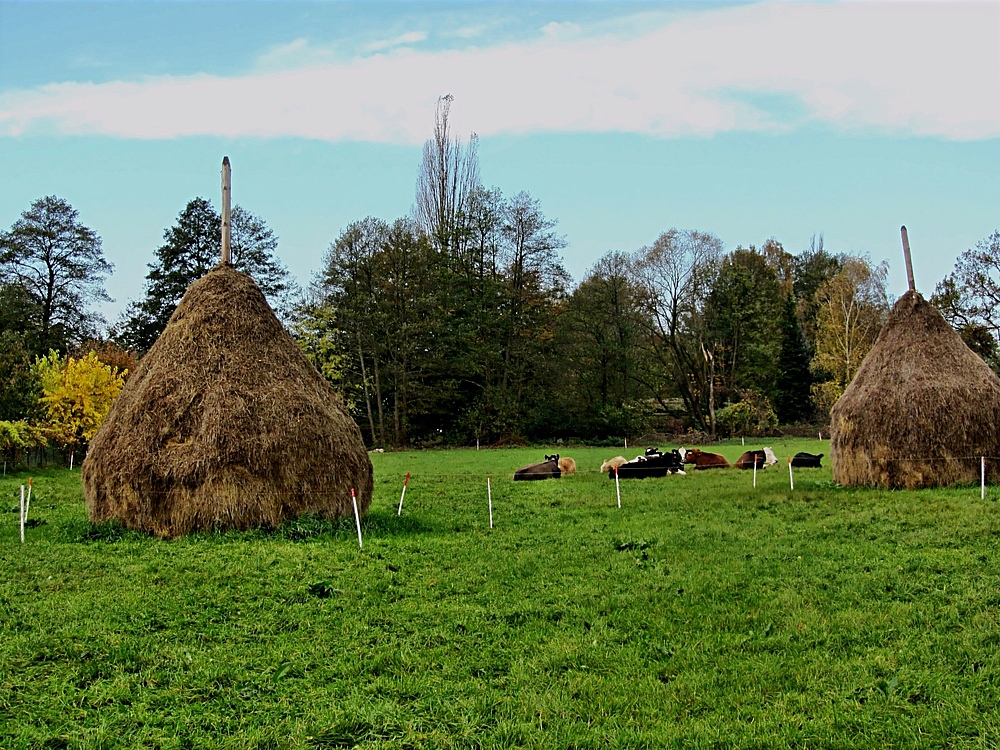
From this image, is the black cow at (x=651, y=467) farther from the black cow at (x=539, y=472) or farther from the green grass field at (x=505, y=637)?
the green grass field at (x=505, y=637)

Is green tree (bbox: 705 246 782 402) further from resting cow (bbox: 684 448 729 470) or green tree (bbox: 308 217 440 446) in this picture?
resting cow (bbox: 684 448 729 470)

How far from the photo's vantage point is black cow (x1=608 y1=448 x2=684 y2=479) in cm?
2387

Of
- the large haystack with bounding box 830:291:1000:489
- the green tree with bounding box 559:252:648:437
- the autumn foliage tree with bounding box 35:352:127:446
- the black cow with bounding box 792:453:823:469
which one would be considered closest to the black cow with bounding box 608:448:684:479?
the black cow with bounding box 792:453:823:469

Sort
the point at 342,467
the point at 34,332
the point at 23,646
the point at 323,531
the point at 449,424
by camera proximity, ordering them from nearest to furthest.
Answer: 1. the point at 23,646
2. the point at 323,531
3. the point at 342,467
4. the point at 34,332
5. the point at 449,424

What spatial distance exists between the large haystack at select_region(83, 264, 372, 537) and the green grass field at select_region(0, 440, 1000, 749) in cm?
50

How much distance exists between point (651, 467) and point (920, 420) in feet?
27.4

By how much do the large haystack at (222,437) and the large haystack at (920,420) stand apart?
38.2 ft

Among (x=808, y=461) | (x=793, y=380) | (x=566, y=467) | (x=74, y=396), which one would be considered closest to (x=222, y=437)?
(x=566, y=467)

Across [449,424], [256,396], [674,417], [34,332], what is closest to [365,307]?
[449,424]

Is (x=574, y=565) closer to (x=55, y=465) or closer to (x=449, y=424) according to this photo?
(x=55, y=465)

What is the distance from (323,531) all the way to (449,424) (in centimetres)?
3828

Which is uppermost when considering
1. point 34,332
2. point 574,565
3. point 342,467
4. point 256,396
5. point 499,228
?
point 499,228

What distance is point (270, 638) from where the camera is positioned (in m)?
7.32

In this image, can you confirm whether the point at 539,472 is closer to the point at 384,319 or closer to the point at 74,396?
the point at 74,396
